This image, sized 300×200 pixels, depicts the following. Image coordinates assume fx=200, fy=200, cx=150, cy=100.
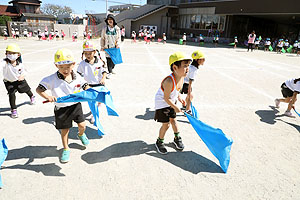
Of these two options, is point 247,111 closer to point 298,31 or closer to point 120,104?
point 120,104

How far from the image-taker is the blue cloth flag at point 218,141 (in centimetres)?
288

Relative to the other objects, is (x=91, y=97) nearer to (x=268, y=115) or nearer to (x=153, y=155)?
(x=153, y=155)

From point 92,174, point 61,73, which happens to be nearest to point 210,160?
point 92,174

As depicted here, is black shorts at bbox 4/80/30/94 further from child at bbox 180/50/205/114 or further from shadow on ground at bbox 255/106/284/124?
shadow on ground at bbox 255/106/284/124

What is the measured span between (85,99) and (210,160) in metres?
2.17

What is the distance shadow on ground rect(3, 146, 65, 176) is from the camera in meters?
2.82

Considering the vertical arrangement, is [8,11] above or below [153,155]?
above

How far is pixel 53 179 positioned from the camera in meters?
2.66

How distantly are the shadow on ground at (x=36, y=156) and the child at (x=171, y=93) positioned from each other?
1.63 m

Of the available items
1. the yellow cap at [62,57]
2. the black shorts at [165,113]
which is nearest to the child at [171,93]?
the black shorts at [165,113]

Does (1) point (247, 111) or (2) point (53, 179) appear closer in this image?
(2) point (53, 179)

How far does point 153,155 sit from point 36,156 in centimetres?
183

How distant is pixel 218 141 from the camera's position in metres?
2.95

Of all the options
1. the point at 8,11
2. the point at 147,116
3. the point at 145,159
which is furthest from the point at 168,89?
the point at 8,11
